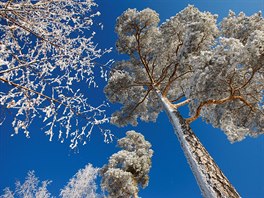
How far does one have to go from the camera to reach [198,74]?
21.4 ft

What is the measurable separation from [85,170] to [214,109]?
50.2 feet

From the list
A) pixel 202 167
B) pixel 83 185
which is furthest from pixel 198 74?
pixel 83 185

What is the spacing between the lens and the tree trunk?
5355 mm

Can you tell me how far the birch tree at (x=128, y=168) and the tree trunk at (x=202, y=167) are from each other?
21.4ft

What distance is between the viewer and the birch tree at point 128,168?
12.6 meters

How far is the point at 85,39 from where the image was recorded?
2832 millimetres

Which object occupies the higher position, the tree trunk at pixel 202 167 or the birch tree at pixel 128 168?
the birch tree at pixel 128 168

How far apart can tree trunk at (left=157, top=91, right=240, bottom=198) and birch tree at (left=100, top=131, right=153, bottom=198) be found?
6527mm

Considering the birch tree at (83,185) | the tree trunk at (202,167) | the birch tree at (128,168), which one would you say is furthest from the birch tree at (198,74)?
the birch tree at (83,185)

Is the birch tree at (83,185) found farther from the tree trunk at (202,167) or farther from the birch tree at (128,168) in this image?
the tree trunk at (202,167)

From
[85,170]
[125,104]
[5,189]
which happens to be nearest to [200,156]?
[125,104]

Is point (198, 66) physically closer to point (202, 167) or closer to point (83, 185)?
point (202, 167)

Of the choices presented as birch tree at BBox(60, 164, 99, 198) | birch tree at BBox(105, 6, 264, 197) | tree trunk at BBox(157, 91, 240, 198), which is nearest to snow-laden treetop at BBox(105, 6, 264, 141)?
birch tree at BBox(105, 6, 264, 197)

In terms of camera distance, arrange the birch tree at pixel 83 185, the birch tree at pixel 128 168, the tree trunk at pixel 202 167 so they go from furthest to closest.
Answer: the birch tree at pixel 83 185 → the birch tree at pixel 128 168 → the tree trunk at pixel 202 167
